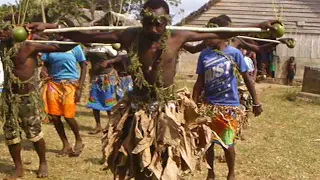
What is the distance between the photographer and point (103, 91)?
9008mm

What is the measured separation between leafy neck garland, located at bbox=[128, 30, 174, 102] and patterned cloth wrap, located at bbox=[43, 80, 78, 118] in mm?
2836

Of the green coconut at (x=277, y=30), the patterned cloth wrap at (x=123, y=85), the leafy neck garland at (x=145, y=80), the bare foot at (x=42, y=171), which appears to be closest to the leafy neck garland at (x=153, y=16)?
the leafy neck garland at (x=145, y=80)

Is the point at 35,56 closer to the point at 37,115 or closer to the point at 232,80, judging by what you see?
the point at 37,115

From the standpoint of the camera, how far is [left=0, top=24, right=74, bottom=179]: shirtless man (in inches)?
229

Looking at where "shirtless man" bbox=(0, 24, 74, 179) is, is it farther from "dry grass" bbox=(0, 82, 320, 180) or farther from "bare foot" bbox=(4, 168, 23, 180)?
"dry grass" bbox=(0, 82, 320, 180)

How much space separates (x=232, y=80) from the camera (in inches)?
228

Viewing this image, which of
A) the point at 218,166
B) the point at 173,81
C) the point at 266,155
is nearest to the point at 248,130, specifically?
the point at 266,155

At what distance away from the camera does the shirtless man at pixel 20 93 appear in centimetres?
581

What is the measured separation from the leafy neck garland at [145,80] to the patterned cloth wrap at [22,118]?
6.18ft

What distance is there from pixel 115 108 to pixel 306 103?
1000 cm

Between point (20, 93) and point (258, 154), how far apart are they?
3.46m

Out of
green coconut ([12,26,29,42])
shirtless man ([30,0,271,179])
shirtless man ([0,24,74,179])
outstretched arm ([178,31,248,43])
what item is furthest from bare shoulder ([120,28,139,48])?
shirtless man ([0,24,74,179])

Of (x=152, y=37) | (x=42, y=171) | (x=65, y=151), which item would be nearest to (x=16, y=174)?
(x=42, y=171)

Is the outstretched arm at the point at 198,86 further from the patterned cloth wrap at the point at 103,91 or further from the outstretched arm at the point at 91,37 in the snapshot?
the patterned cloth wrap at the point at 103,91
